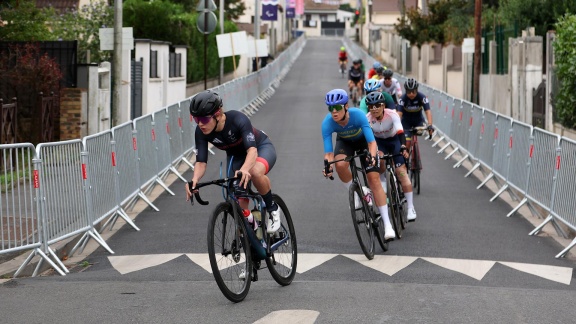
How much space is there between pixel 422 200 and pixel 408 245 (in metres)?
4.51

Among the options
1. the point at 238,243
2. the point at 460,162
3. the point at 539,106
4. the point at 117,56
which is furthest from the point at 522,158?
the point at 539,106

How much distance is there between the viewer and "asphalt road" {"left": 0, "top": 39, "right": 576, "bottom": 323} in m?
8.59

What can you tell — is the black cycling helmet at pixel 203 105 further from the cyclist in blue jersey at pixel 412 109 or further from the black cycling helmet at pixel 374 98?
the cyclist in blue jersey at pixel 412 109

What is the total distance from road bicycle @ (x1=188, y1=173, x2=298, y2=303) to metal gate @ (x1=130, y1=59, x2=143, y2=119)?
2085 centimetres

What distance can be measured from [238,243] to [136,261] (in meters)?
3.28

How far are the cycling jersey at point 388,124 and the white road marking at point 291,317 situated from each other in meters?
5.58

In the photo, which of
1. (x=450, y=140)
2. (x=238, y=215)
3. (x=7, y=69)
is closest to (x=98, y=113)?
(x=7, y=69)

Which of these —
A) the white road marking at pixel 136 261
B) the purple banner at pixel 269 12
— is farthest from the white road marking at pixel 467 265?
the purple banner at pixel 269 12

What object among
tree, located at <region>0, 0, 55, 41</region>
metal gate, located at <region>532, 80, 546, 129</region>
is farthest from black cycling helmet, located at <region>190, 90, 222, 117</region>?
tree, located at <region>0, 0, 55, 41</region>

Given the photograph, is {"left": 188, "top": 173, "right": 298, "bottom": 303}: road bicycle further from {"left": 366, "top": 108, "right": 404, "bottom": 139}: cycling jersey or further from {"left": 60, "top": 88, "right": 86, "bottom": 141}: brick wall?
{"left": 60, "top": 88, "right": 86, "bottom": 141}: brick wall

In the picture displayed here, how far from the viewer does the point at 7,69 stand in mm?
25016

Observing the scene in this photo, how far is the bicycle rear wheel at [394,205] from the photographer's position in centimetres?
1338

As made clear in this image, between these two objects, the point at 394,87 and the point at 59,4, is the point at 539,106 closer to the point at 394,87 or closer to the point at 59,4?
the point at 394,87

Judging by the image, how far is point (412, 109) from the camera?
17.6m
